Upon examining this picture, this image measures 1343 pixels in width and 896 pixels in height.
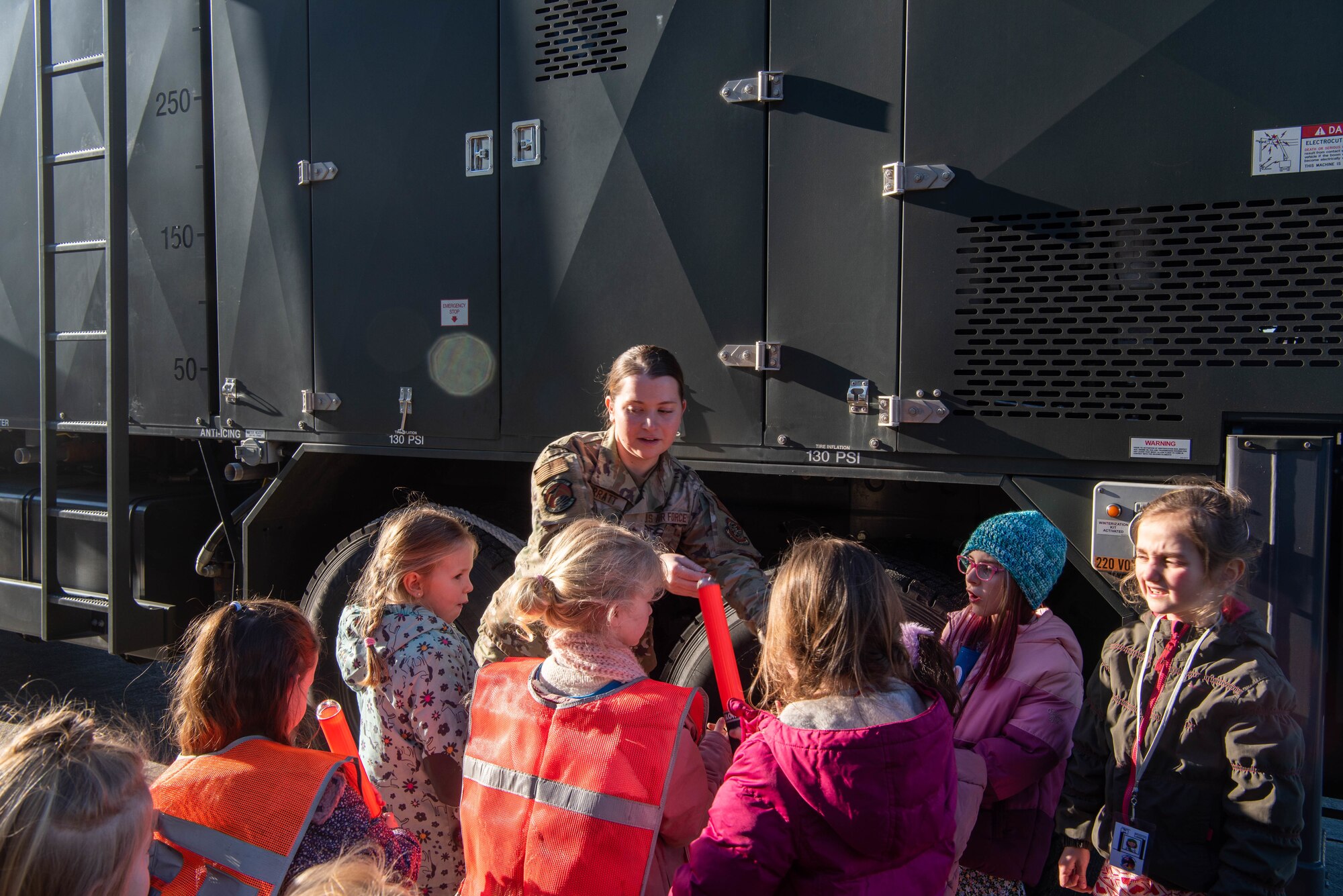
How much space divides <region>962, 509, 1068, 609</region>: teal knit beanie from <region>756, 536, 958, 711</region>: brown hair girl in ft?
1.67

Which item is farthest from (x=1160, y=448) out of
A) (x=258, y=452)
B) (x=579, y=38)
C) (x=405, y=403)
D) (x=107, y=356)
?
(x=107, y=356)

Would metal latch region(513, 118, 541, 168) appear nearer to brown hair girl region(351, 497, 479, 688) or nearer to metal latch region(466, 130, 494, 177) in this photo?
metal latch region(466, 130, 494, 177)

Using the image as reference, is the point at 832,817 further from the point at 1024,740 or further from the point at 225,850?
the point at 225,850

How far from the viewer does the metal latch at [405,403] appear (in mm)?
3314

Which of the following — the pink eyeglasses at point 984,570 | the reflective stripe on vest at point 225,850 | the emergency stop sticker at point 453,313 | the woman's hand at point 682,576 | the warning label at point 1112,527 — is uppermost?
the emergency stop sticker at point 453,313

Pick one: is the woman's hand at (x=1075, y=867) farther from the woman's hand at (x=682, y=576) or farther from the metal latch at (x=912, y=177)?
the metal latch at (x=912, y=177)

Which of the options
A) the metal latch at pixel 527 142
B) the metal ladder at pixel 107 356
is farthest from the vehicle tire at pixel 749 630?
the metal ladder at pixel 107 356

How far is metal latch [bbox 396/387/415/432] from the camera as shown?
3.31 m

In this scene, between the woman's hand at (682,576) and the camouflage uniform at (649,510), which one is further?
the camouflage uniform at (649,510)

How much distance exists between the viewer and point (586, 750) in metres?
1.62

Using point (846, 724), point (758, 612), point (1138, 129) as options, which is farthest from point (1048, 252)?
point (846, 724)

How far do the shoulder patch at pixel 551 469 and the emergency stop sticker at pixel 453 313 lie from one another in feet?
2.95

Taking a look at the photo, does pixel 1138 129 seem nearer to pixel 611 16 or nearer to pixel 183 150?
pixel 611 16

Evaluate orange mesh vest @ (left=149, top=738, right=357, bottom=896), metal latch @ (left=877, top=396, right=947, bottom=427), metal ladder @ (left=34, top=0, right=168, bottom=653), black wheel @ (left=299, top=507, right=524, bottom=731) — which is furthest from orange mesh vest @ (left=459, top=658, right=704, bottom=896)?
metal ladder @ (left=34, top=0, right=168, bottom=653)
